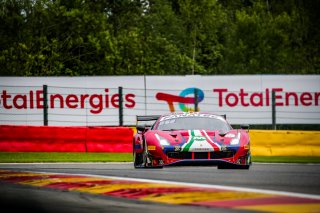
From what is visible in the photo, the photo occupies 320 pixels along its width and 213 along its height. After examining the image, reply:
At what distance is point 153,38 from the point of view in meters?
46.2

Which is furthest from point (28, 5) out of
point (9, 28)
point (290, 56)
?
point (290, 56)

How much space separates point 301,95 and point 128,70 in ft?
41.5

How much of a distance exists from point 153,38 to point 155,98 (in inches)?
719

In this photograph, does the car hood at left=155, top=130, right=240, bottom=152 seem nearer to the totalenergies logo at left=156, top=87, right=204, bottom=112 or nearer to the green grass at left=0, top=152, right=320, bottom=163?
the green grass at left=0, top=152, right=320, bottom=163

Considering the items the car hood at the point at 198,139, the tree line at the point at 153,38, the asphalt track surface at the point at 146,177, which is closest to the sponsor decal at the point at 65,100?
the tree line at the point at 153,38

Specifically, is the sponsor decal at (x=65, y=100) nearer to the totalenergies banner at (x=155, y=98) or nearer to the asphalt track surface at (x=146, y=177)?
the totalenergies banner at (x=155, y=98)

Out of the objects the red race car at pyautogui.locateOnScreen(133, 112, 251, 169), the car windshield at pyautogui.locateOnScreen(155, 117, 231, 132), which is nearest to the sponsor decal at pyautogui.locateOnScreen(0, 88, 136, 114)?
the car windshield at pyautogui.locateOnScreen(155, 117, 231, 132)

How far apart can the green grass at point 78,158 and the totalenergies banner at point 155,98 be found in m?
5.03

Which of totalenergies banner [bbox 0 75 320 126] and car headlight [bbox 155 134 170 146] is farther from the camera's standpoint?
totalenergies banner [bbox 0 75 320 126]

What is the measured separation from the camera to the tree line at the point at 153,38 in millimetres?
38156

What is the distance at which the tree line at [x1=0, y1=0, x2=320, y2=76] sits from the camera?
1502 inches

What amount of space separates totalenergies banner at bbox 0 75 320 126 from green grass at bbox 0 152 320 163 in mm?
5028

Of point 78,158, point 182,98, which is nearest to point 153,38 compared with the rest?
point 182,98

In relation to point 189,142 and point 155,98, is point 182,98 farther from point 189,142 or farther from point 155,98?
point 189,142
